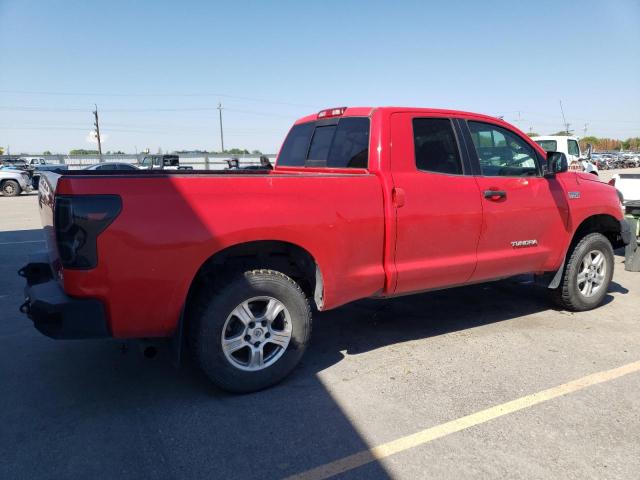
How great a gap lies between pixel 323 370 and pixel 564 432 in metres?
1.69

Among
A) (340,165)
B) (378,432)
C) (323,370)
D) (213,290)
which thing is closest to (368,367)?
(323,370)

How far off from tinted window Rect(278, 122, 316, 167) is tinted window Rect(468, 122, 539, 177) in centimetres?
153

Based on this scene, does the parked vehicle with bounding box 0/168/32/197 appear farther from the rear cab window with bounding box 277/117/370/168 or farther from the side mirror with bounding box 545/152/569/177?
the side mirror with bounding box 545/152/569/177

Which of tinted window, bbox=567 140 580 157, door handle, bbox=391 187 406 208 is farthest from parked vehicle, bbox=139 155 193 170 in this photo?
door handle, bbox=391 187 406 208

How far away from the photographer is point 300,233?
3.41m

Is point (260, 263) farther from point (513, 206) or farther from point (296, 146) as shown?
point (513, 206)

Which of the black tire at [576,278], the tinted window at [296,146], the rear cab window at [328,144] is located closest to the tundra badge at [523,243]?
the black tire at [576,278]

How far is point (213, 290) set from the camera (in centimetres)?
329

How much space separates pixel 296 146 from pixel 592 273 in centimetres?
337

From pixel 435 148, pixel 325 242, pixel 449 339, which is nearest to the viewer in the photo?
pixel 325 242

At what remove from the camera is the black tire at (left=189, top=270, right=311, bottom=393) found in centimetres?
326

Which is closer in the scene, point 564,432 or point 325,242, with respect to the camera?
point 564,432

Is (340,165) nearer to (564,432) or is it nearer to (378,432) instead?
(378,432)

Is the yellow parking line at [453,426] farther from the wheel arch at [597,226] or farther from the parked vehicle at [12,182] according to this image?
the parked vehicle at [12,182]
